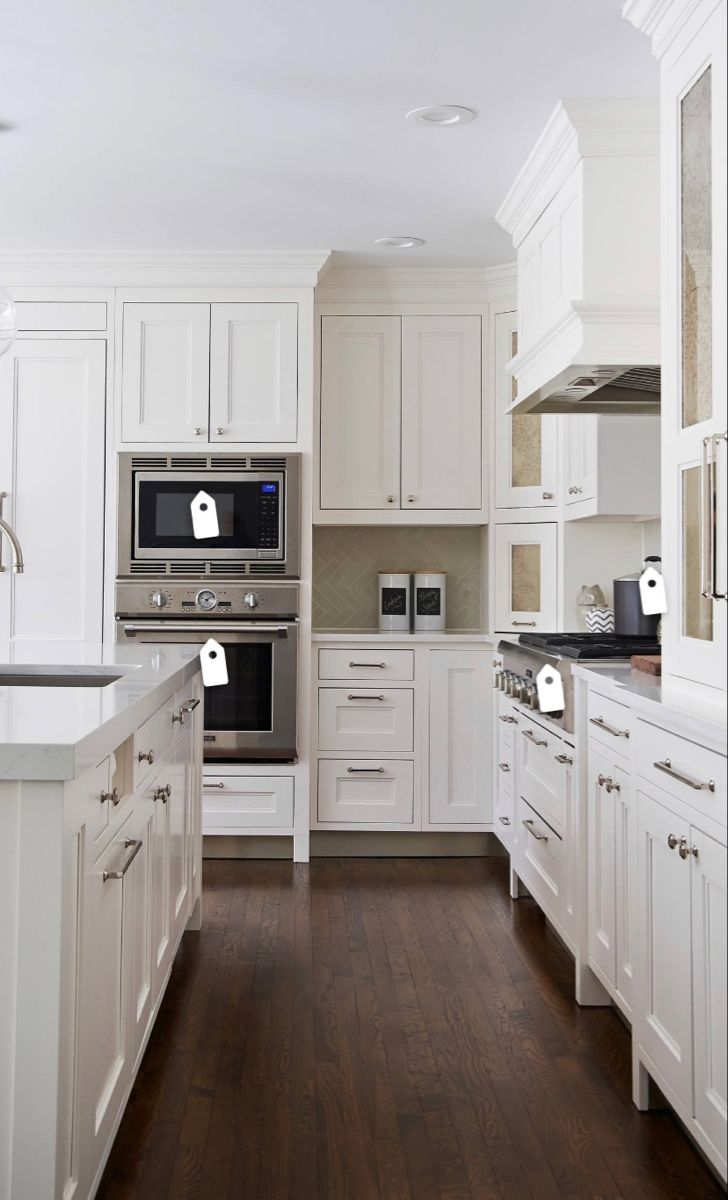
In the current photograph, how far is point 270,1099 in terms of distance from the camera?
230 centimetres

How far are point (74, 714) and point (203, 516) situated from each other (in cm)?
266

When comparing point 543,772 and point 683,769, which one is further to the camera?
point 543,772

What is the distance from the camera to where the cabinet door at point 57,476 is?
14.5 feet

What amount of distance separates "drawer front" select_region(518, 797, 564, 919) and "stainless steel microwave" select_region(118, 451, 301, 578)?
4.77ft

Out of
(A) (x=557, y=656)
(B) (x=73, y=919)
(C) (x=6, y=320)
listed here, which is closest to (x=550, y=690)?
(A) (x=557, y=656)

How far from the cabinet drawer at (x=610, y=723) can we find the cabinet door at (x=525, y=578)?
5.08 feet

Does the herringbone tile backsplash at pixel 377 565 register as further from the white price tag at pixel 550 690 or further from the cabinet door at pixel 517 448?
the white price tag at pixel 550 690

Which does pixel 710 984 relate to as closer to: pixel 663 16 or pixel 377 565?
pixel 663 16

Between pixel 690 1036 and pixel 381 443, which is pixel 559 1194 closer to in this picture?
pixel 690 1036

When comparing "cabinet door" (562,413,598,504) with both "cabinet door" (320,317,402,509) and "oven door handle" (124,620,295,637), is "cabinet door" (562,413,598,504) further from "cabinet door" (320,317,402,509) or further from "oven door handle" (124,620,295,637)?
"oven door handle" (124,620,295,637)

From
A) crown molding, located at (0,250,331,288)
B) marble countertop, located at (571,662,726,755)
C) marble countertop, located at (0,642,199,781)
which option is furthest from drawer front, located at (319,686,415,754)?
crown molding, located at (0,250,331,288)

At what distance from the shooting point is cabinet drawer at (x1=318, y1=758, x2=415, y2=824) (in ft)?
14.6

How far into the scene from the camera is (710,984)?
71.9 inches

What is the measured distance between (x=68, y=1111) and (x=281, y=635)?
2.91 m
